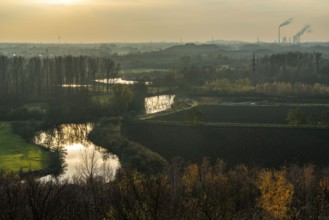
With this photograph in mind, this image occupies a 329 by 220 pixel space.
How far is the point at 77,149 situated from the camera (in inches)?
1403

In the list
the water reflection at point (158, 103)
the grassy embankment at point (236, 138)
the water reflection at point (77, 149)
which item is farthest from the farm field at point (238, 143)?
the water reflection at point (158, 103)

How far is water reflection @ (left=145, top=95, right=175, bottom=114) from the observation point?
166ft

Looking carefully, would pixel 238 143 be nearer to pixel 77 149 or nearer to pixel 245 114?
pixel 245 114

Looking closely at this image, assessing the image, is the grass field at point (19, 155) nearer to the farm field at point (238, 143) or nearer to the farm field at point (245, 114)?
the farm field at point (238, 143)

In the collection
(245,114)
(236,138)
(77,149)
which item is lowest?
(77,149)

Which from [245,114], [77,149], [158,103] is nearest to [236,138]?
[245,114]

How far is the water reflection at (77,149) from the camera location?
95.8ft

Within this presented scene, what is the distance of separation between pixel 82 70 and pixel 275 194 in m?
50.3

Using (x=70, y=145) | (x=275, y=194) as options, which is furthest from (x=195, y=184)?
(x=70, y=145)

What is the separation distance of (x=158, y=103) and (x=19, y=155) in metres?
25.0

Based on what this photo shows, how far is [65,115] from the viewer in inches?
1799

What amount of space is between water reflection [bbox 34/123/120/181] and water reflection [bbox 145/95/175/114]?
27.9 ft

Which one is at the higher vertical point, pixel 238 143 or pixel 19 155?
pixel 238 143

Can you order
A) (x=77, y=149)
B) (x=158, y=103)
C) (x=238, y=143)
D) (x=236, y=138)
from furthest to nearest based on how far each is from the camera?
(x=158, y=103) → (x=77, y=149) → (x=236, y=138) → (x=238, y=143)
